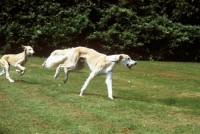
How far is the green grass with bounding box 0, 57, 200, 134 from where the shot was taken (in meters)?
8.69

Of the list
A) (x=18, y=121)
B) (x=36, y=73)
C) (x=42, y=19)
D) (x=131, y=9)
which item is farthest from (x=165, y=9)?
(x=18, y=121)

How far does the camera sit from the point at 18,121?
29.5 ft

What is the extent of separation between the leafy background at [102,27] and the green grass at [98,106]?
6.53m

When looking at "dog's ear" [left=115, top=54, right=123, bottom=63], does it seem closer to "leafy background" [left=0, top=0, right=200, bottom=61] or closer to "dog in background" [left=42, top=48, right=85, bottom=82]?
"dog in background" [left=42, top=48, right=85, bottom=82]

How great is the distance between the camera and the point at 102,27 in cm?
2312

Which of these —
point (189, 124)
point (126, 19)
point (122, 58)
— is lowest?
point (189, 124)

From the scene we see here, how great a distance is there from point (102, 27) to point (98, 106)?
13081mm

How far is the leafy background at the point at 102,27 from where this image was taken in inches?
883

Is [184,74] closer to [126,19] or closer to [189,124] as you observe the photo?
[126,19]

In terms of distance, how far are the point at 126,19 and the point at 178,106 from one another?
12.2 m

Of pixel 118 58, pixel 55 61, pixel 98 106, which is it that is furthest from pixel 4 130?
pixel 55 61

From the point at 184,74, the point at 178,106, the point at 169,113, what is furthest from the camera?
the point at 184,74

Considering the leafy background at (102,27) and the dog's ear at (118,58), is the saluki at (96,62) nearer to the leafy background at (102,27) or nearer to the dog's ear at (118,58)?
the dog's ear at (118,58)

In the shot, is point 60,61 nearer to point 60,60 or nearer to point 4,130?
point 60,60
